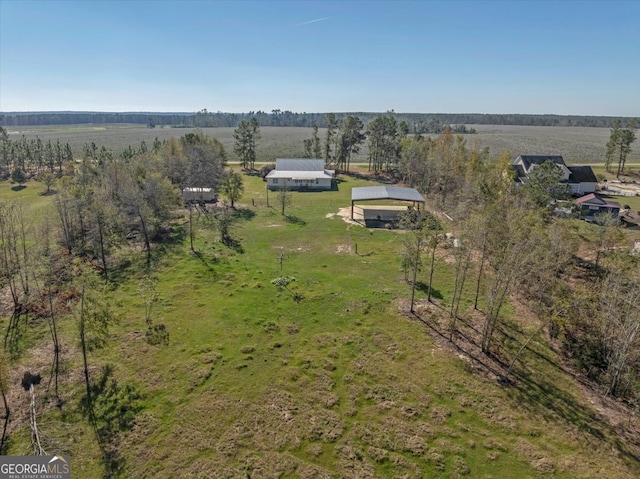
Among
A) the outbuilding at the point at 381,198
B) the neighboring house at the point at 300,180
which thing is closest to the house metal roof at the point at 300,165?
the neighboring house at the point at 300,180

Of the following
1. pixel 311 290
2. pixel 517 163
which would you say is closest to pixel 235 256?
pixel 311 290

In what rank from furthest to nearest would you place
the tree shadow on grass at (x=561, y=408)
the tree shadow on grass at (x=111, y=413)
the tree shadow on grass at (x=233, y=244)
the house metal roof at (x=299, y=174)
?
the house metal roof at (x=299, y=174)
the tree shadow on grass at (x=233, y=244)
the tree shadow on grass at (x=561, y=408)
the tree shadow on grass at (x=111, y=413)

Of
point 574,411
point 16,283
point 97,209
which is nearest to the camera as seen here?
point 574,411

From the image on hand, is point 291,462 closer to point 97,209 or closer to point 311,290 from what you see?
point 311,290

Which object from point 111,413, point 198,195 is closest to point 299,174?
point 198,195

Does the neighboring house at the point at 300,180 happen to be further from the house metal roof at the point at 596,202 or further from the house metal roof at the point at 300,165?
the house metal roof at the point at 596,202

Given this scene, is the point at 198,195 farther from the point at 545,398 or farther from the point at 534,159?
the point at 534,159
